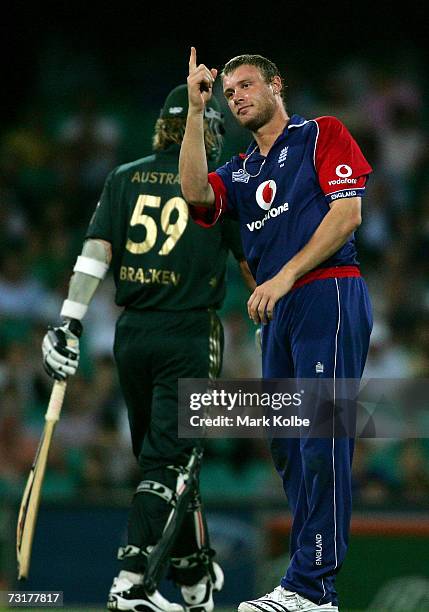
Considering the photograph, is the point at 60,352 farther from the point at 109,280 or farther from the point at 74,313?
the point at 109,280

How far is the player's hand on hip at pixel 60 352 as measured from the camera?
205 inches

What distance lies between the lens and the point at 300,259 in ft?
13.6

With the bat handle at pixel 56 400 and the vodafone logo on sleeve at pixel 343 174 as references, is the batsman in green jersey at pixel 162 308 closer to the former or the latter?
the bat handle at pixel 56 400

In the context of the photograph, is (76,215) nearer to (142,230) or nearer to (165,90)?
(165,90)

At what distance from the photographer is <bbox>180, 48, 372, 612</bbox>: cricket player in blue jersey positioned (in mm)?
4082

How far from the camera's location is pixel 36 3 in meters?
11.6

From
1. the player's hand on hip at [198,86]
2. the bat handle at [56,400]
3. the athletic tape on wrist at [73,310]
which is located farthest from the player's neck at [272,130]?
the bat handle at [56,400]

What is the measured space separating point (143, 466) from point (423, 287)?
4.93 metres

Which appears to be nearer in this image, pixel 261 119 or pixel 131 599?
pixel 261 119

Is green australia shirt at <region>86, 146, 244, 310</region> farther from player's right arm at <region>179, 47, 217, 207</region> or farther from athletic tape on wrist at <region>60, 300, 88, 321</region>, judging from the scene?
player's right arm at <region>179, 47, 217, 207</region>

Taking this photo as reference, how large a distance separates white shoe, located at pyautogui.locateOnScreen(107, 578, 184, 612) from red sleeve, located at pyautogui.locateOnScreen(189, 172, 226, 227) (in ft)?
5.53

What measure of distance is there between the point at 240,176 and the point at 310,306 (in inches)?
26.4

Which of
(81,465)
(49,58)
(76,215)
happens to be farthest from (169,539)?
(49,58)

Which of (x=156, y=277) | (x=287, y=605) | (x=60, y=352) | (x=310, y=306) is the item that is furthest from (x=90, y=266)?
(x=287, y=605)
